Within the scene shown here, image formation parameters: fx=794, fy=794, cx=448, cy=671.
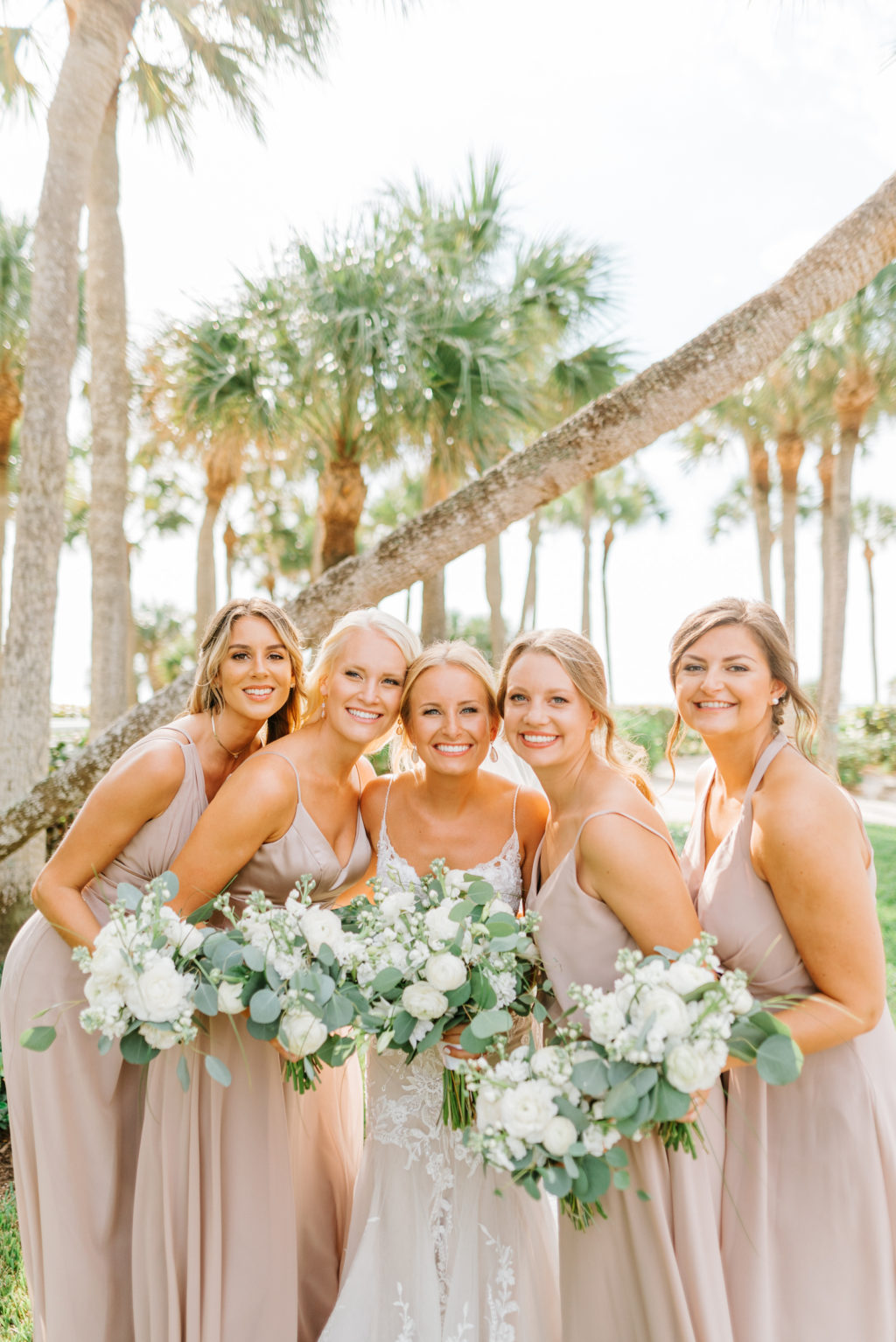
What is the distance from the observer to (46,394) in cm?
601

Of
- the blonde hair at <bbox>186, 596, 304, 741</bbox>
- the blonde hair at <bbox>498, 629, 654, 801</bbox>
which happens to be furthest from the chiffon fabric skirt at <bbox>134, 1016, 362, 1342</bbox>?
the blonde hair at <bbox>498, 629, 654, 801</bbox>

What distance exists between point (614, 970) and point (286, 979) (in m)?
0.93

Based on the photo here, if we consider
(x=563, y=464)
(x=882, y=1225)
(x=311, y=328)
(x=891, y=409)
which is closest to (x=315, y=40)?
(x=311, y=328)

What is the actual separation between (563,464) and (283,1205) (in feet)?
12.6

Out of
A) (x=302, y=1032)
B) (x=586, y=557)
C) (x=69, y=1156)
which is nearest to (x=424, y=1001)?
(x=302, y=1032)

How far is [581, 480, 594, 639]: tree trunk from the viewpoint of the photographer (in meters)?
21.2

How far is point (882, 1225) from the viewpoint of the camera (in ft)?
6.91

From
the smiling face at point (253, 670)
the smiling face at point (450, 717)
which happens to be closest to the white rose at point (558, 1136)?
the smiling face at point (450, 717)

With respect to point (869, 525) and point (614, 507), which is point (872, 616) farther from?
point (614, 507)

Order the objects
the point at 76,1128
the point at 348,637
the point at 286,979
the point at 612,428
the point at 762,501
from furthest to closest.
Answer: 1. the point at 762,501
2. the point at 612,428
3. the point at 348,637
4. the point at 76,1128
5. the point at 286,979

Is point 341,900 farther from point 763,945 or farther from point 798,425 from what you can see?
point 798,425

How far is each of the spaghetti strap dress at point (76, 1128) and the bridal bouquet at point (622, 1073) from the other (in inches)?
59.9

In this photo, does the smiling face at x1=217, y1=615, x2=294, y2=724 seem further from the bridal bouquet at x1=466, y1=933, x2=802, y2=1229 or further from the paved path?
the paved path

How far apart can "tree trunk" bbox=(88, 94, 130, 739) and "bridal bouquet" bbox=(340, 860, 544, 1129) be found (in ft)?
18.6
